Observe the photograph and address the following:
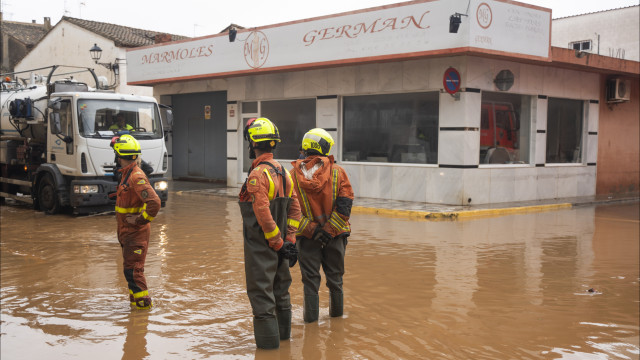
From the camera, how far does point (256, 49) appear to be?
A: 17703 millimetres

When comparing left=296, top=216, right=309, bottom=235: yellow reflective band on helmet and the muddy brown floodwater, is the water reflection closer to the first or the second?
the muddy brown floodwater

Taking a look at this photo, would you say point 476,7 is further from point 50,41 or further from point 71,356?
point 50,41

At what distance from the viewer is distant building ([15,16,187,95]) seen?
101ft

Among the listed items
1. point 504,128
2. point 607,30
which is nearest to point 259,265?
point 504,128

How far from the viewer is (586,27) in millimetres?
29938

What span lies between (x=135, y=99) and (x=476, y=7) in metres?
7.70

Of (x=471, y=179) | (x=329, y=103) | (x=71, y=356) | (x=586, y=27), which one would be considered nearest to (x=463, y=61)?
(x=471, y=179)

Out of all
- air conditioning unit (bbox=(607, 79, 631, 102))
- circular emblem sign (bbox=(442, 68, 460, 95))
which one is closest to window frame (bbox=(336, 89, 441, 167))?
circular emblem sign (bbox=(442, 68, 460, 95))

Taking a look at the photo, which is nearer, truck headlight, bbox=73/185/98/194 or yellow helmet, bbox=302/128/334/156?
yellow helmet, bbox=302/128/334/156

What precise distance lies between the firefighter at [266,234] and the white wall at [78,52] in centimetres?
2745

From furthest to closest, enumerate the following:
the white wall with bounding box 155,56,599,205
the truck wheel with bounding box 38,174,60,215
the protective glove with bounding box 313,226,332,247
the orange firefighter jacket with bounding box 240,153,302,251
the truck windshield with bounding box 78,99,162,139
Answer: the white wall with bounding box 155,56,599,205 < the truck wheel with bounding box 38,174,60,215 < the truck windshield with bounding box 78,99,162,139 < the protective glove with bounding box 313,226,332,247 < the orange firefighter jacket with bounding box 240,153,302,251

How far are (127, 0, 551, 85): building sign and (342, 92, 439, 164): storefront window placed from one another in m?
1.48

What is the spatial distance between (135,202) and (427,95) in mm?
10480

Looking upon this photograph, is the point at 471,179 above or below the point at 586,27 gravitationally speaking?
below
